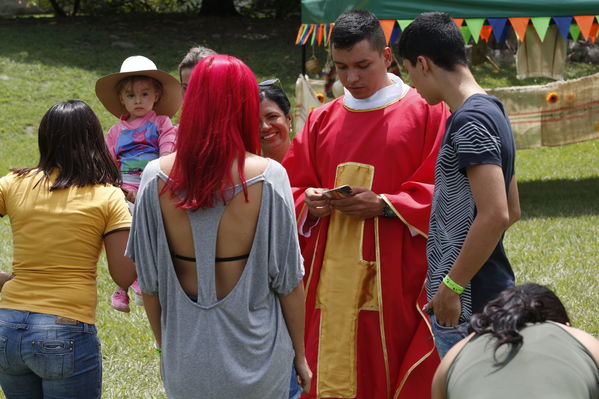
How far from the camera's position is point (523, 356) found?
2.37m

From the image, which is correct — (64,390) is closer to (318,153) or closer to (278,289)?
(278,289)

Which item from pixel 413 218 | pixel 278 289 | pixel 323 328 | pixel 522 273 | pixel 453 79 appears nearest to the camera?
pixel 278 289

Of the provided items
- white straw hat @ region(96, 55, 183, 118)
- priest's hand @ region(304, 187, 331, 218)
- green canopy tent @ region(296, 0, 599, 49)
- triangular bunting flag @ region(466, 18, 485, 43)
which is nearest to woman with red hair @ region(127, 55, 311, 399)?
priest's hand @ region(304, 187, 331, 218)

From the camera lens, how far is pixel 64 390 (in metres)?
3.17

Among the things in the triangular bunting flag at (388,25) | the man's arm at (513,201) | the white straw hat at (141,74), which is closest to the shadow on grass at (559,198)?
the triangular bunting flag at (388,25)

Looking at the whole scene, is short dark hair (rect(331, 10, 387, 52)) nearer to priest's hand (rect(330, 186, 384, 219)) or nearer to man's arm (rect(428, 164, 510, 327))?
priest's hand (rect(330, 186, 384, 219))

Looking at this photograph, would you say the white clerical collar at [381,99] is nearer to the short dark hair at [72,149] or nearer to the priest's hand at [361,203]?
the priest's hand at [361,203]

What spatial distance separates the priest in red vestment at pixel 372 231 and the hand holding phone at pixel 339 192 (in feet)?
0.08

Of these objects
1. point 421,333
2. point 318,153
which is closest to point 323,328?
point 421,333

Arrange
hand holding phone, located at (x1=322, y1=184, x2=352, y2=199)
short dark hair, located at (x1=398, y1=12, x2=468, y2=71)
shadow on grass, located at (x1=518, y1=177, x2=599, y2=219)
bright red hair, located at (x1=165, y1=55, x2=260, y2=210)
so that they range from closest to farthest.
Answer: bright red hair, located at (x1=165, y1=55, x2=260, y2=210), short dark hair, located at (x1=398, y1=12, x2=468, y2=71), hand holding phone, located at (x1=322, y1=184, x2=352, y2=199), shadow on grass, located at (x1=518, y1=177, x2=599, y2=219)

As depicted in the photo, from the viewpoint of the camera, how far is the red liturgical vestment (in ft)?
12.3

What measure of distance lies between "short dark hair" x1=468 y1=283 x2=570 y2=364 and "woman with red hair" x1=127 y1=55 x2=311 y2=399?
628 mm

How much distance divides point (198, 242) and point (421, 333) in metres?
1.46

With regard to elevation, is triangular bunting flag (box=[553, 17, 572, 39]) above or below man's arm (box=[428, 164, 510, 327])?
below
